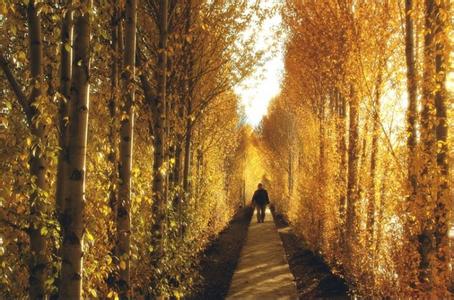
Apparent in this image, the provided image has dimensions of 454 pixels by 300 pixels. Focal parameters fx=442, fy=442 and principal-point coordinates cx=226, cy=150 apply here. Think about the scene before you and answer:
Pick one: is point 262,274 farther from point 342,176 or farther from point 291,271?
point 342,176

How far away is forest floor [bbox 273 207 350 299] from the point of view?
9375 millimetres

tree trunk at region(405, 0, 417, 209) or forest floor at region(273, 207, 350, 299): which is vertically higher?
tree trunk at region(405, 0, 417, 209)

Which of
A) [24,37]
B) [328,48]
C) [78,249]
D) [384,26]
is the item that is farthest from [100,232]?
[328,48]

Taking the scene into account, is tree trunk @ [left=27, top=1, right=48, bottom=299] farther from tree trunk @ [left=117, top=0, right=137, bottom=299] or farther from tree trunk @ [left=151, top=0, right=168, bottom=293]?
tree trunk @ [left=151, top=0, right=168, bottom=293]

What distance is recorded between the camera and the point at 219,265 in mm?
12438

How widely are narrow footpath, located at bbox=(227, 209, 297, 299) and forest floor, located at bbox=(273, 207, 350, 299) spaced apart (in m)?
0.32

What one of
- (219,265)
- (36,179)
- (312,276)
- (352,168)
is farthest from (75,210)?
(219,265)

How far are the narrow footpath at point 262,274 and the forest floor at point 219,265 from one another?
23cm

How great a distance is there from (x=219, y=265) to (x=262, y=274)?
2.13 meters

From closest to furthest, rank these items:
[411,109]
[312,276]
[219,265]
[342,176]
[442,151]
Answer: [442,151]
[411,109]
[342,176]
[312,276]
[219,265]

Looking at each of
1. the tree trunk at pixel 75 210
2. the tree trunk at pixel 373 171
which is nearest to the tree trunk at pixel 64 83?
the tree trunk at pixel 75 210

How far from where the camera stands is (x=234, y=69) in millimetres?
10867

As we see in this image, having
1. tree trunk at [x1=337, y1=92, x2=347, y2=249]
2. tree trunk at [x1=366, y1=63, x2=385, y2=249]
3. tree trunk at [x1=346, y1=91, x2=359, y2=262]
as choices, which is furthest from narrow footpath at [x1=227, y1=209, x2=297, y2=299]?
tree trunk at [x1=366, y1=63, x2=385, y2=249]

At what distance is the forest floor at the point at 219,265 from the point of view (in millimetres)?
9230
